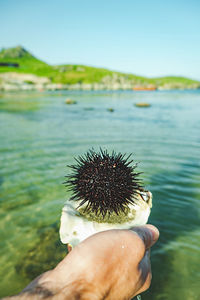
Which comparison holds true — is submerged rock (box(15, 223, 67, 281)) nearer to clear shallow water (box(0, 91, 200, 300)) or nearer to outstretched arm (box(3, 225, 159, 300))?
clear shallow water (box(0, 91, 200, 300))

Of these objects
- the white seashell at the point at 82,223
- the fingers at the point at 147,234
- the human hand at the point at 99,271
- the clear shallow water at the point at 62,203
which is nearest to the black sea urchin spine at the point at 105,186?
the white seashell at the point at 82,223

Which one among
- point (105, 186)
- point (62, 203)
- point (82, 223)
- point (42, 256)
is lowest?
point (42, 256)

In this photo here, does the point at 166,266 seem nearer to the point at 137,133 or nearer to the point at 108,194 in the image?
the point at 108,194

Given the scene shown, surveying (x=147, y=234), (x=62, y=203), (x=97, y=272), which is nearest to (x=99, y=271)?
(x=97, y=272)

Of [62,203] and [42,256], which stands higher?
[62,203]

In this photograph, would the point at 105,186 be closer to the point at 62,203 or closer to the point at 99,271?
the point at 99,271

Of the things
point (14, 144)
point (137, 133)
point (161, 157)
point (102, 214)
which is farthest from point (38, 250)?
point (137, 133)

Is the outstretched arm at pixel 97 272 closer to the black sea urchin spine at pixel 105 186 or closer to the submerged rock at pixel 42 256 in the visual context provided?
the black sea urchin spine at pixel 105 186
